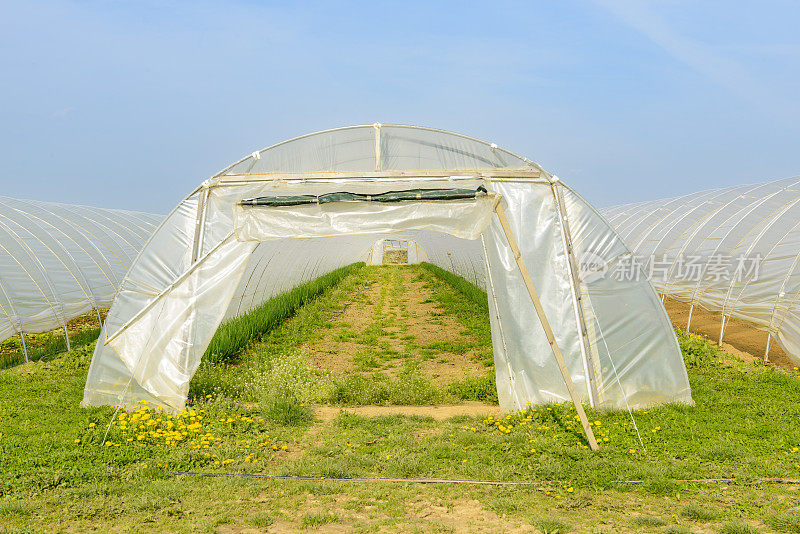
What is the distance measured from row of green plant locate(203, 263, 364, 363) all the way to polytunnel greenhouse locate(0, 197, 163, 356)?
3.30 metres

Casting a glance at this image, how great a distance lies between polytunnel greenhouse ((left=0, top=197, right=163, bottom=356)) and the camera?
10.9 metres

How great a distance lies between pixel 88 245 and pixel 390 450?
11.1 m

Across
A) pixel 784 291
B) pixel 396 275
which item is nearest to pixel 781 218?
pixel 784 291

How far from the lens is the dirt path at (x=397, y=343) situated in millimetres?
9875

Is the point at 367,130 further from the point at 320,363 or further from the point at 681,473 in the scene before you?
the point at 681,473

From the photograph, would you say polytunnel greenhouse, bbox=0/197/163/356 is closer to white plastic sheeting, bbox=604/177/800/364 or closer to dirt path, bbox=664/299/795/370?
dirt path, bbox=664/299/795/370

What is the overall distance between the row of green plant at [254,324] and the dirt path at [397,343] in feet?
3.56

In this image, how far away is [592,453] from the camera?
560 cm

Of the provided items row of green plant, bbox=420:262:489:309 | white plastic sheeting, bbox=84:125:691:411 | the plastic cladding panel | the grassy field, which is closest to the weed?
the grassy field

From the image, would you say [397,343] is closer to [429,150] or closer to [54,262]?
[429,150]

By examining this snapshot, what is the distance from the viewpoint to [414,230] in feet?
23.8

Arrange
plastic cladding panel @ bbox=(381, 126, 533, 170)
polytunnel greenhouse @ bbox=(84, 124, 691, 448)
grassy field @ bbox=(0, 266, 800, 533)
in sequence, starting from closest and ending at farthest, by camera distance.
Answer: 1. grassy field @ bbox=(0, 266, 800, 533)
2. polytunnel greenhouse @ bbox=(84, 124, 691, 448)
3. plastic cladding panel @ bbox=(381, 126, 533, 170)

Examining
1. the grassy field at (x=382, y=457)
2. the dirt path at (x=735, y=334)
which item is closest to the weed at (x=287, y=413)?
the grassy field at (x=382, y=457)

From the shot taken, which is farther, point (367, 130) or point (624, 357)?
point (367, 130)
